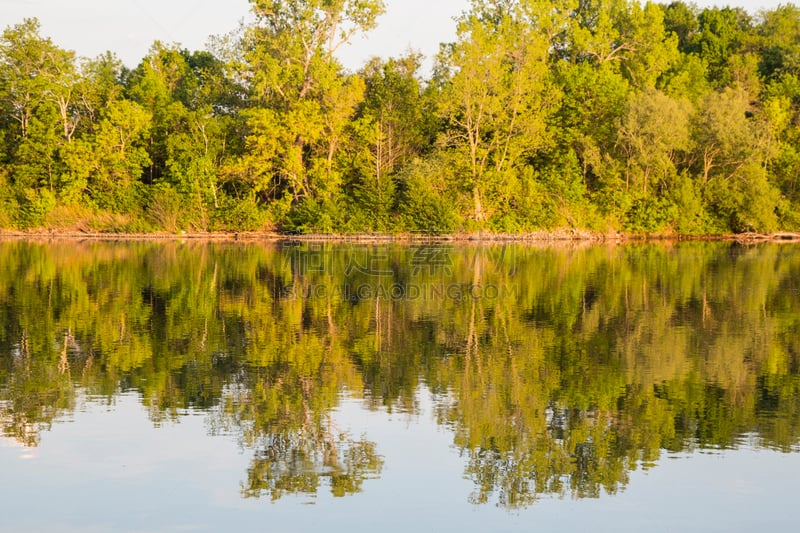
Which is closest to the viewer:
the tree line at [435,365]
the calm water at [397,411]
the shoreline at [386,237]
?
the calm water at [397,411]

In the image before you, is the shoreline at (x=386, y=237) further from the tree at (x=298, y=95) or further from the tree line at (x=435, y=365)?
the tree line at (x=435, y=365)

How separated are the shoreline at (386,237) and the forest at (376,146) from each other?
2.00ft

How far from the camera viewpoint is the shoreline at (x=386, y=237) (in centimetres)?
5994

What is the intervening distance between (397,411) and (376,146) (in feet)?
174

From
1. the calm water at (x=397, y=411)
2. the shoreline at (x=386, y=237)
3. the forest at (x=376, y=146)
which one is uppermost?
the forest at (x=376, y=146)

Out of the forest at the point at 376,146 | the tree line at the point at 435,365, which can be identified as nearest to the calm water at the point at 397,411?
the tree line at the point at 435,365

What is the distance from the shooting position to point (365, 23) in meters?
65.0

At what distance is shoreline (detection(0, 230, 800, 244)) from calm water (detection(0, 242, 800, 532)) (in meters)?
31.9

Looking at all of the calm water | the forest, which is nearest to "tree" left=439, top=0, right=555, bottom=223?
the forest

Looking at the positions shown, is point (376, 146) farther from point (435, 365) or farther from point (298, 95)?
point (435, 365)

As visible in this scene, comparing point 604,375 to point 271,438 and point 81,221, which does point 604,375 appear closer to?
point 271,438

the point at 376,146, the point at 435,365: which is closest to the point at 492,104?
the point at 376,146

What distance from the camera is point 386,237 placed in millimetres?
61750

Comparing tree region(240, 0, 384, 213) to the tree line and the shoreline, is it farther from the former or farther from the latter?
the tree line
